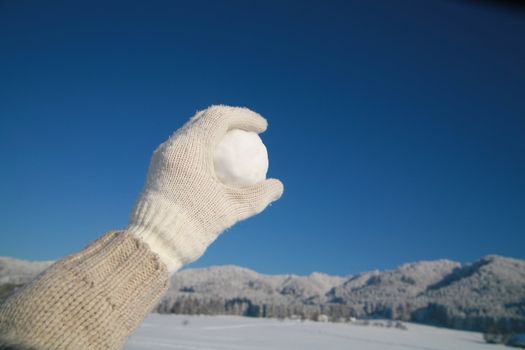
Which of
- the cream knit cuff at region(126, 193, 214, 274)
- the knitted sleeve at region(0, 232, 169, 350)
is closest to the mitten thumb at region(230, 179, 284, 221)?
the cream knit cuff at region(126, 193, 214, 274)

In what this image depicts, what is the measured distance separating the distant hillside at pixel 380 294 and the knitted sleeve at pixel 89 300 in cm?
2514

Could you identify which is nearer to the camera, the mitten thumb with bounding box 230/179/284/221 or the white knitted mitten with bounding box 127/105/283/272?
the white knitted mitten with bounding box 127/105/283/272

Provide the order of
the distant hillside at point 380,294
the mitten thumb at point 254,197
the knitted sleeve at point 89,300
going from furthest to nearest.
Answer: the distant hillside at point 380,294
the mitten thumb at point 254,197
the knitted sleeve at point 89,300

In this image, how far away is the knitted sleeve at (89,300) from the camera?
632 millimetres

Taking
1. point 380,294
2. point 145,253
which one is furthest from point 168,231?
point 380,294

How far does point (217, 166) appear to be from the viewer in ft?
3.35

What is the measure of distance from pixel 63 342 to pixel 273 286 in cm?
9873

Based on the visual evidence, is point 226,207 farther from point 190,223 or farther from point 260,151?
point 260,151

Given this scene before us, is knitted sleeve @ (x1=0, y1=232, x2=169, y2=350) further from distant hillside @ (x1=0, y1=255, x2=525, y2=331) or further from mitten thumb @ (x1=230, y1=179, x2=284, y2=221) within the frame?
distant hillside @ (x1=0, y1=255, x2=525, y2=331)

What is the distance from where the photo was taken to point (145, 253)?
0.77 m

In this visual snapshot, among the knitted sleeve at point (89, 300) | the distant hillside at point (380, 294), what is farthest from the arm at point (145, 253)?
the distant hillside at point (380, 294)

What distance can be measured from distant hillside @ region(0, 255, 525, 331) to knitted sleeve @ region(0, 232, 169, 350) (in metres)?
25.1

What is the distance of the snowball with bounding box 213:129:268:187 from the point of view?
40.0 inches

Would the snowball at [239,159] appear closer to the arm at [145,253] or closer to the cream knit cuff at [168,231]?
the arm at [145,253]
